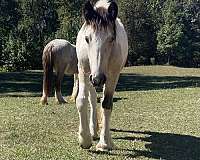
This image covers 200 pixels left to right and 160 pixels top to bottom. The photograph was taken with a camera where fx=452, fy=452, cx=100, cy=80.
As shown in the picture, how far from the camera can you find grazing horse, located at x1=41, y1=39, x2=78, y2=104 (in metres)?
13.5

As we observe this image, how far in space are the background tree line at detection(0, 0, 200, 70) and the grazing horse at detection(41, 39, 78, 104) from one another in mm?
26963

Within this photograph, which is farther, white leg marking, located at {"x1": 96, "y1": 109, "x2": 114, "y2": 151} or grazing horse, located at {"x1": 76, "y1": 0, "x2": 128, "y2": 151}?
white leg marking, located at {"x1": 96, "y1": 109, "x2": 114, "y2": 151}

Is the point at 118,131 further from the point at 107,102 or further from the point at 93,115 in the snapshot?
the point at 107,102

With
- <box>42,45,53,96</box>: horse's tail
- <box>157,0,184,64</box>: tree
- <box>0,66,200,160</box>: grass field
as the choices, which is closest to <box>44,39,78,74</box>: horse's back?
<box>42,45,53,96</box>: horse's tail

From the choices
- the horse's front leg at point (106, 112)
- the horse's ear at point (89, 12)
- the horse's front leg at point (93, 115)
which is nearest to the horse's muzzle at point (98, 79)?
the horse's ear at point (89, 12)

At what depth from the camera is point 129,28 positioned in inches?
2131

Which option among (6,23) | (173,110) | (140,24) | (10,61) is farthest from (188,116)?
(140,24)

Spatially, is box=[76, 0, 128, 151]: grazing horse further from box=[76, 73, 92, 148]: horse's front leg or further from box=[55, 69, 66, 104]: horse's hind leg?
box=[55, 69, 66, 104]: horse's hind leg

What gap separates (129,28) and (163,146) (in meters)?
47.3

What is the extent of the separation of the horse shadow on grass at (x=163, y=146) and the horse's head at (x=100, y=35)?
1465 mm

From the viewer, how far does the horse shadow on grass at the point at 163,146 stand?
6.73 metres

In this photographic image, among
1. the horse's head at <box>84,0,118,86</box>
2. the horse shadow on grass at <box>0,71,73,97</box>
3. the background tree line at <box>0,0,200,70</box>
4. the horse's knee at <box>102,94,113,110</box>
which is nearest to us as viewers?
the horse's head at <box>84,0,118,86</box>

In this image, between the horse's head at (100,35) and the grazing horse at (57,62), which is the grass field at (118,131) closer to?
the grazing horse at (57,62)

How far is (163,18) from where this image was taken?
60406 millimetres
